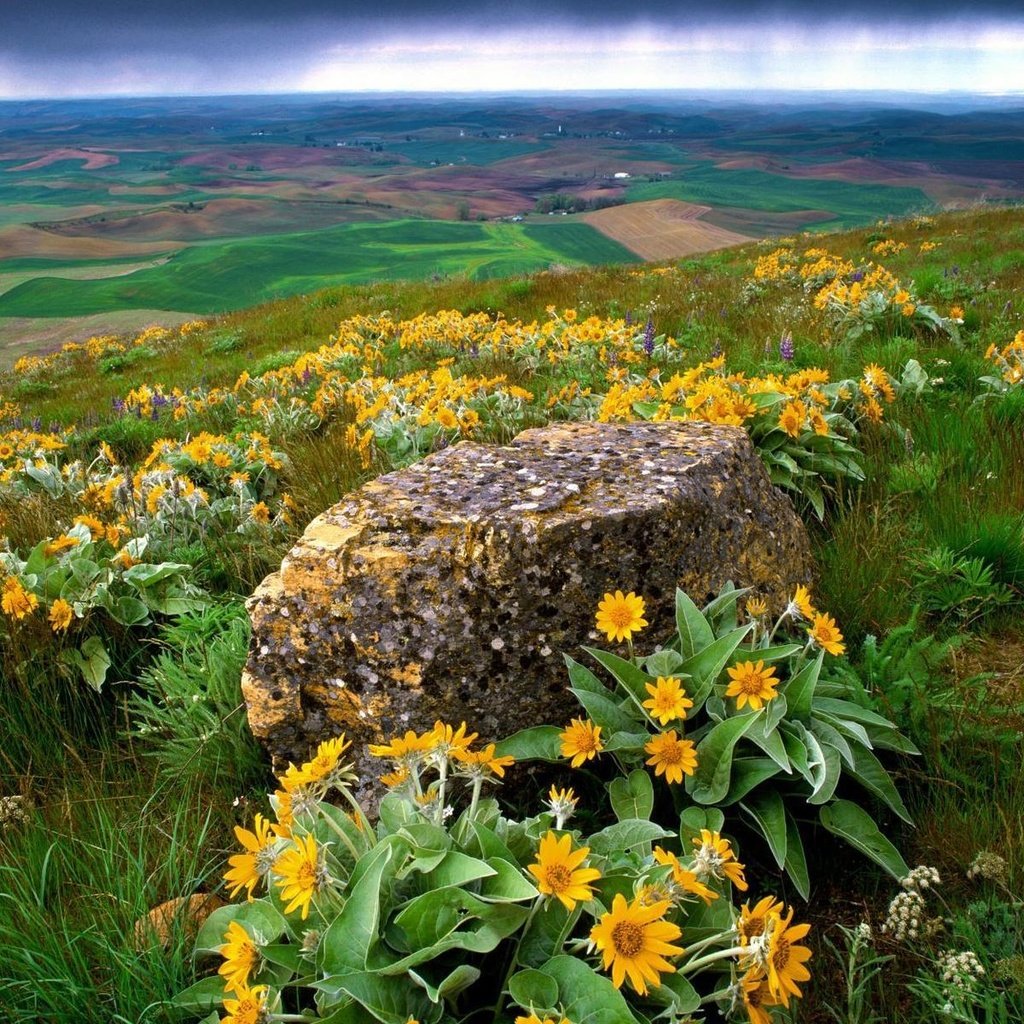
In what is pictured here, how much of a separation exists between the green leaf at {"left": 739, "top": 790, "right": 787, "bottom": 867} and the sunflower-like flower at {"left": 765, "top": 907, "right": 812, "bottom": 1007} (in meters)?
0.48

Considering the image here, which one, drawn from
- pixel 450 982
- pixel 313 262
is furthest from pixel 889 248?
pixel 313 262

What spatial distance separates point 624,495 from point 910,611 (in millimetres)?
1409

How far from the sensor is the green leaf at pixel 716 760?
201 cm

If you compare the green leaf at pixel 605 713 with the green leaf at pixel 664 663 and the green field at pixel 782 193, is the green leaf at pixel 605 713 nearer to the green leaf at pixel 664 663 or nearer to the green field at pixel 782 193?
the green leaf at pixel 664 663

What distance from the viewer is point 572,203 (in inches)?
4011

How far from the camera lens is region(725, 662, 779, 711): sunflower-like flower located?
→ 1966 mm

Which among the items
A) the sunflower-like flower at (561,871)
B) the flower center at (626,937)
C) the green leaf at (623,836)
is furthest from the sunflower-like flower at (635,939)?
the green leaf at (623,836)

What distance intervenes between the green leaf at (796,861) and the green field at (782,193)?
103119 mm

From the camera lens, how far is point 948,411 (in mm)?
4488

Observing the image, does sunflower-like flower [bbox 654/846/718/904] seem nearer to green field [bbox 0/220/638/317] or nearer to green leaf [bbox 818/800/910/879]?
green leaf [bbox 818/800/910/879]

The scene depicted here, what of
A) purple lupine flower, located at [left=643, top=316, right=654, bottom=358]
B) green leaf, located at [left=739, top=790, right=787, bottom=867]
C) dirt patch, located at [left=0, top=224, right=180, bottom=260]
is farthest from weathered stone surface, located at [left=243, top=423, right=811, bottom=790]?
dirt patch, located at [left=0, top=224, right=180, bottom=260]

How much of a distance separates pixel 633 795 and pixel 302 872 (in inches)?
35.7

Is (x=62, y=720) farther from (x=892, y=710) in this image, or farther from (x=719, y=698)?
(x=892, y=710)

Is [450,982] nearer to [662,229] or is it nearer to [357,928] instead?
[357,928]
